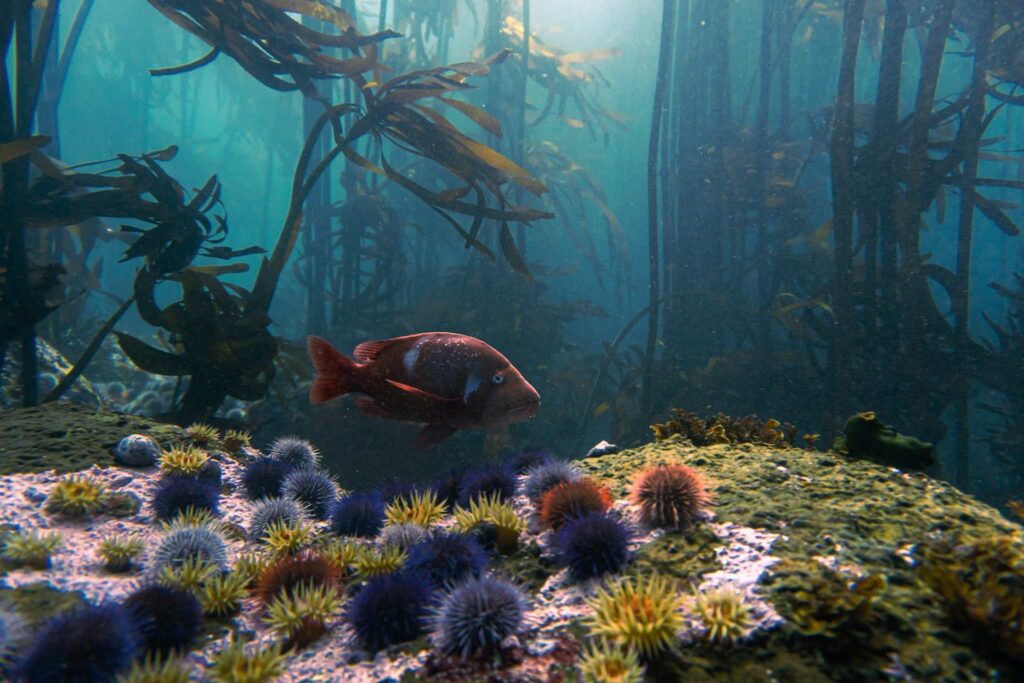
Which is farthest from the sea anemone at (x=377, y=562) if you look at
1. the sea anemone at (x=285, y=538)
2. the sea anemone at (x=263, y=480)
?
the sea anemone at (x=263, y=480)

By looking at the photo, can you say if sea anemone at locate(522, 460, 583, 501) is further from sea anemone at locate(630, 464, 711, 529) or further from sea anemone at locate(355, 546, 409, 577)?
sea anemone at locate(355, 546, 409, 577)

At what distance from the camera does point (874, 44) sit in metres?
13.4

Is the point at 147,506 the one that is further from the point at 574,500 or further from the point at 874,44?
the point at 874,44

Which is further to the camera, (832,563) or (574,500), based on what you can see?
(574,500)

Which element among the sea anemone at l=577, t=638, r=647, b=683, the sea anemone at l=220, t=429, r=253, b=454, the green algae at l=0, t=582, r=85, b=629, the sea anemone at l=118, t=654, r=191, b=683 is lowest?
the sea anemone at l=220, t=429, r=253, b=454

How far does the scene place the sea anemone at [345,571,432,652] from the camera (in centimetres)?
196

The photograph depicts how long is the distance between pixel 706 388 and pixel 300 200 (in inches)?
266

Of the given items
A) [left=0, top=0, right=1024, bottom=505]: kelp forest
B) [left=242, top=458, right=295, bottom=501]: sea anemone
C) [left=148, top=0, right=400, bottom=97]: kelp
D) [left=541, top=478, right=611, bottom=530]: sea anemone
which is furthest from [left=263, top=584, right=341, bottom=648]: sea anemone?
[left=148, top=0, right=400, bottom=97]: kelp

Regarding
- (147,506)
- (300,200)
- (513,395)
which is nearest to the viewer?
(513,395)

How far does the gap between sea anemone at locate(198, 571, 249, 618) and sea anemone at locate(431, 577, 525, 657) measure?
950 mm

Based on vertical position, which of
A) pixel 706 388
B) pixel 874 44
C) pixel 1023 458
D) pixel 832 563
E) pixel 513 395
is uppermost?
pixel 874 44

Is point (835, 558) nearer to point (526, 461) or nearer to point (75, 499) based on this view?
point (526, 461)

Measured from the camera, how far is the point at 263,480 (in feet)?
11.9

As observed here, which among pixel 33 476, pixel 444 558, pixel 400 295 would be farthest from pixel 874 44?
pixel 33 476
